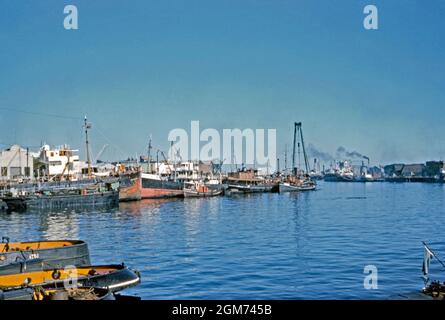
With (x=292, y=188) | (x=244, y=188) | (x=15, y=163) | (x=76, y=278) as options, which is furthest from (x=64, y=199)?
(x=292, y=188)

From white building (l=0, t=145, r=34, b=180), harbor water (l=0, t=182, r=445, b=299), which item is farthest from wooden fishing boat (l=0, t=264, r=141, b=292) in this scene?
white building (l=0, t=145, r=34, b=180)

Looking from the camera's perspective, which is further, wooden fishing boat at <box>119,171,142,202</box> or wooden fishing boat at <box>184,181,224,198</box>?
wooden fishing boat at <box>184,181,224,198</box>

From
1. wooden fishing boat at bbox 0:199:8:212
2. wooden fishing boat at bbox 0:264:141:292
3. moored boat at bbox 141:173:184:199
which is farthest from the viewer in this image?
moored boat at bbox 141:173:184:199

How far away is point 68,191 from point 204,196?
32.4m

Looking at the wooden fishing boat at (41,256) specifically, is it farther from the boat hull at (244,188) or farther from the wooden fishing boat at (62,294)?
the boat hull at (244,188)

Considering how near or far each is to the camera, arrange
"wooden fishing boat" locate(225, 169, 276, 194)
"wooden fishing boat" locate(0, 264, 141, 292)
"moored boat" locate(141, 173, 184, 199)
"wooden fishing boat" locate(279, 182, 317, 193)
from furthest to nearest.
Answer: "wooden fishing boat" locate(279, 182, 317, 193) < "wooden fishing boat" locate(225, 169, 276, 194) < "moored boat" locate(141, 173, 184, 199) < "wooden fishing boat" locate(0, 264, 141, 292)

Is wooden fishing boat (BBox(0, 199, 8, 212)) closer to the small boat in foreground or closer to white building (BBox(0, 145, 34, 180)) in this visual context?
white building (BBox(0, 145, 34, 180))

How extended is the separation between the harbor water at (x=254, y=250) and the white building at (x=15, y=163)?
41.1 metres

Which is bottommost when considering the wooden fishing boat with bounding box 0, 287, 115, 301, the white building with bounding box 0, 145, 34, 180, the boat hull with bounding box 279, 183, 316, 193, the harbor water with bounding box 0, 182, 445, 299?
the harbor water with bounding box 0, 182, 445, 299

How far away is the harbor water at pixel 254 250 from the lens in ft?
66.3

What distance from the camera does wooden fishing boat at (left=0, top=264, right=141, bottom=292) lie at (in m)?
16.1

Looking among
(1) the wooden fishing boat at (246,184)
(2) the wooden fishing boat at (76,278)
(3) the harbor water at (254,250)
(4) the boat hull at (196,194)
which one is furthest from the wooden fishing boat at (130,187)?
(2) the wooden fishing boat at (76,278)

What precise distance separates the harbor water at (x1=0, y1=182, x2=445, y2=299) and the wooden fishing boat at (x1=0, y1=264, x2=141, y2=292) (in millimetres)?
1947
